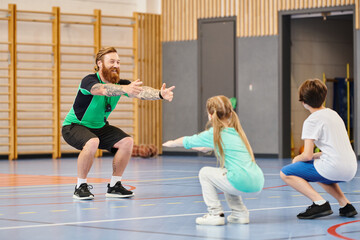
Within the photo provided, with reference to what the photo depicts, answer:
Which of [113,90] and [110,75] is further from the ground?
[110,75]

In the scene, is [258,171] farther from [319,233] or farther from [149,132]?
[149,132]

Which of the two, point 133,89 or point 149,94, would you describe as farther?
point 149,94

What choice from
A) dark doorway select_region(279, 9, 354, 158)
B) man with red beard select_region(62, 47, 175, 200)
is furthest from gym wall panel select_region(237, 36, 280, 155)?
man with red beard select_region(62, 47, 175, 200)

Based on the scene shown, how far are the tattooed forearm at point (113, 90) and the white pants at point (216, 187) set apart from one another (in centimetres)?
147

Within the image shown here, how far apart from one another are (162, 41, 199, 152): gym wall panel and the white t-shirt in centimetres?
889

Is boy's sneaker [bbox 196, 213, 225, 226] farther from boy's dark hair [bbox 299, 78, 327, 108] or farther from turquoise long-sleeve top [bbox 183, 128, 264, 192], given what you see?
boy's dark hair [bbox 299, 78, 327, 108]

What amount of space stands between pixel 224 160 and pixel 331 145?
745 mm

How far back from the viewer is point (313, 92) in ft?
14.0

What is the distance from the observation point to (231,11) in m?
12.6

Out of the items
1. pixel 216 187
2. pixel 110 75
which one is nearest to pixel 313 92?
pixel 216 187

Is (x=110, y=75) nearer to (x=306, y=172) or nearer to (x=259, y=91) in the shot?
(x=306, y=172)

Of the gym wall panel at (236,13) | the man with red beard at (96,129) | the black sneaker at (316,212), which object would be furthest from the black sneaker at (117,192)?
the gym wall panel at (236,13)

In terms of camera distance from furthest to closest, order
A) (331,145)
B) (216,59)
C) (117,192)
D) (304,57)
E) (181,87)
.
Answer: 1. (181,87)
2. (304,57)
3. (216,59)
4. (117,192)
5. (331,145)

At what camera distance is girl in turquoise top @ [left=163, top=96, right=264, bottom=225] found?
13.0 feet
